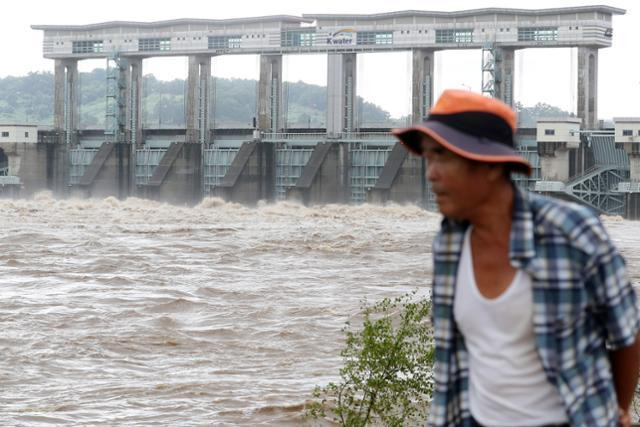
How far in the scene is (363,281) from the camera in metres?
21.4

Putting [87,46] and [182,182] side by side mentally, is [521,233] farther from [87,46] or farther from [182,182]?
[87,46]

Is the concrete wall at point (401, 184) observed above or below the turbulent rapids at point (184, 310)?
above

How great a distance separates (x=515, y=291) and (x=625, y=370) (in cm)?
28

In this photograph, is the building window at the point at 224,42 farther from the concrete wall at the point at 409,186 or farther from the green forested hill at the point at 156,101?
the green forested hill at the point at 156,101

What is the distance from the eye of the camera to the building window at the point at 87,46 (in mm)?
54781

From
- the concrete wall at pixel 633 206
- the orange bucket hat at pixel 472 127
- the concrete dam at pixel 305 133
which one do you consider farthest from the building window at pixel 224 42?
the orange bucket hat at pixel 472 127

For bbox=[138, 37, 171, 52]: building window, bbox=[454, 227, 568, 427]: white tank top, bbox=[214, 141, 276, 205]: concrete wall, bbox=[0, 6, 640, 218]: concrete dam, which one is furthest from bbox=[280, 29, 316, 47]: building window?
bbox=[454, 227, 568, 427]: white tank top

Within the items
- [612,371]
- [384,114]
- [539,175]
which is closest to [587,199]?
[539,175]

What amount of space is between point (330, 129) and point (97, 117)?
55356 millimetres

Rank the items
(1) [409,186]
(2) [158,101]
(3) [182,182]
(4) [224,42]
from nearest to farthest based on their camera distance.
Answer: (1) [409,186], (3) [182,182], (4) [224,42], (2) [158,101]

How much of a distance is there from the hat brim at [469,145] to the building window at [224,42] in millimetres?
49036

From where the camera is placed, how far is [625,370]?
2.53 metres

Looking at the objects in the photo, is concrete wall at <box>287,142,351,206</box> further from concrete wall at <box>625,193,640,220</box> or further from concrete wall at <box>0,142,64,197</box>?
concrete wall at <box>0,142,64,197</box>

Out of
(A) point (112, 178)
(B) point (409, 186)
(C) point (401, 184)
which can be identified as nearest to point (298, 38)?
(A) point (112, 178)
